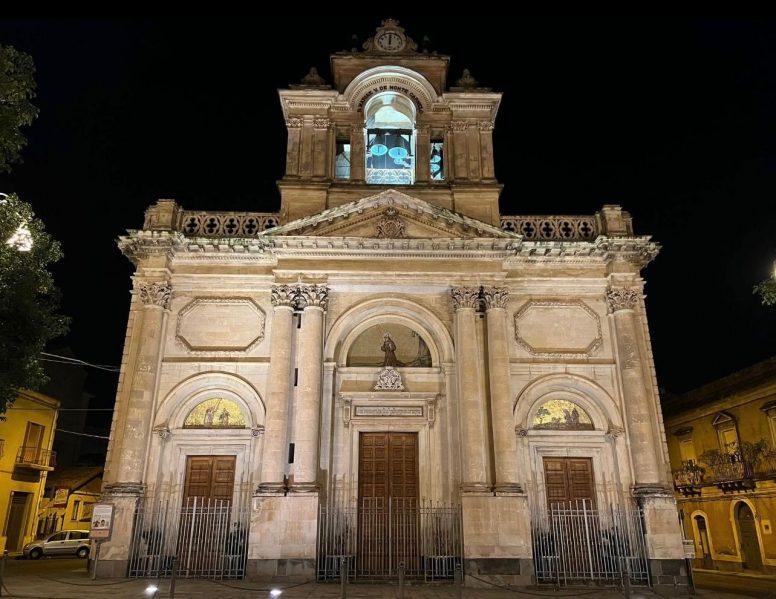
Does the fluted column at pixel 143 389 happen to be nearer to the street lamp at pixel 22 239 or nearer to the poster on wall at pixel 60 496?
the street lamp at pixel 22 239

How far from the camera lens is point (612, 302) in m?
17.2

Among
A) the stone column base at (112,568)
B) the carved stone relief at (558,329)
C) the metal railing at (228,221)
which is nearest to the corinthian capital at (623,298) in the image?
the carved stone relief at (558,329)

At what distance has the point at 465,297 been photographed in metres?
16.6

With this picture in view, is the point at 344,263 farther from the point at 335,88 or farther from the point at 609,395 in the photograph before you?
the point at 609,395

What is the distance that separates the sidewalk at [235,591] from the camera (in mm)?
11242

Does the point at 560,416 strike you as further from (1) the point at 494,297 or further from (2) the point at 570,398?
(1) the point at 494,297

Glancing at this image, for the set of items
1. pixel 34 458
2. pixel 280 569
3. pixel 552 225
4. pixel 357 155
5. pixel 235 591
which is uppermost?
pixel 357 155

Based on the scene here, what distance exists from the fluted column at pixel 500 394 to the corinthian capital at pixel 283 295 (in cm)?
545

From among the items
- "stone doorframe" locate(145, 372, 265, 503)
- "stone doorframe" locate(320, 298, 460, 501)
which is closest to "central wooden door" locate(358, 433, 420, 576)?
"stone doorframe" locate(320, 298, 460, 501)

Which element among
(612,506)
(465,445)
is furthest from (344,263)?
(612,506)

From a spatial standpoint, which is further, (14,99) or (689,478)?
(689,478)

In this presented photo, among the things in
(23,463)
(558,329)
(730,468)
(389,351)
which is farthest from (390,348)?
(23,463)

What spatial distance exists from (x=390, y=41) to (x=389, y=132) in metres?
3.34

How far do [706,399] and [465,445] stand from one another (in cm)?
1596
